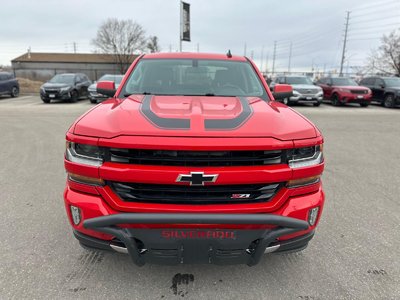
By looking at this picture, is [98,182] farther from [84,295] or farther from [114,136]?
[84,295]

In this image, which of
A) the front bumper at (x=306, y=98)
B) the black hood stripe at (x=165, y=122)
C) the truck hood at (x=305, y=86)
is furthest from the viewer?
the truck hood at (x=305, y=86)

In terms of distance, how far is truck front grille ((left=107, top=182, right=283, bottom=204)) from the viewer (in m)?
2.15

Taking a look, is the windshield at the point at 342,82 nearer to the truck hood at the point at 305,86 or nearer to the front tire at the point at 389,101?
the front tire at the point at 389,101

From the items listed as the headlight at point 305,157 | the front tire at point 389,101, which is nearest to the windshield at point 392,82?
the front tire at point 389,101

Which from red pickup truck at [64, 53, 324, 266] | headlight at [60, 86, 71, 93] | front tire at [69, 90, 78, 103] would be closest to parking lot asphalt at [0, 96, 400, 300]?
red pickup truck at [64, 53, 324, 266]

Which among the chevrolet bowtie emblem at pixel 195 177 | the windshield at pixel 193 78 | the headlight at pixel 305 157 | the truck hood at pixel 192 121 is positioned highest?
the windshield at pixel 193 78

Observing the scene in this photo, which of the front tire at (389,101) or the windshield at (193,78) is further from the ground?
the windshield at (193,78)

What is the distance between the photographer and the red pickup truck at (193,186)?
209cm

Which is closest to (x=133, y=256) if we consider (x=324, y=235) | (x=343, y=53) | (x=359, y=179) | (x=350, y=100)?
(x=324, y=235)

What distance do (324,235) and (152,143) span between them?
91.0 inches

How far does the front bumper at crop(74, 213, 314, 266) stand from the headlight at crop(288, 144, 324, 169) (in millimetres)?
386

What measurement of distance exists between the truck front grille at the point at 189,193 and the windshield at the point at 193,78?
148cm

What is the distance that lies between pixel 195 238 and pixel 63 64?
65938 mm

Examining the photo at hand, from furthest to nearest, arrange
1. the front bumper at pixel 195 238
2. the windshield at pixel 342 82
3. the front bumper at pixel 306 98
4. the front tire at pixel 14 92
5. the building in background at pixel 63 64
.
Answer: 1. the building in background at pixel 63 64
2. the front tire at pixel 14 92
3. the windshield at pixel 342 82
4. the front bumper at pixel 306 98
5. the front bumper at pixel 195 238
